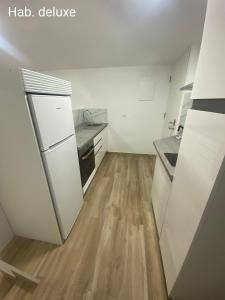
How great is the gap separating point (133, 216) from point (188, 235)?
113cm

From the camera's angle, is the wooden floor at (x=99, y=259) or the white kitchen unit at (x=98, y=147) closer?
the wooden floor at (x=99, y=259)

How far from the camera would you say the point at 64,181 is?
53.1 inches

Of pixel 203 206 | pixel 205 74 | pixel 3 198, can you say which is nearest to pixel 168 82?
pixel 205 74

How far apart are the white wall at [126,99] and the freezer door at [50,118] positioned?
7.22ft

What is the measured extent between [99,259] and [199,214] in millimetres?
1143

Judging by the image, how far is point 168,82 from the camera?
3.04 metres

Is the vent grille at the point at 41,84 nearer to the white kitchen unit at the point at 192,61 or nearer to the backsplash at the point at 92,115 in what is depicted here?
the white kitchen unit at the point at 192,61

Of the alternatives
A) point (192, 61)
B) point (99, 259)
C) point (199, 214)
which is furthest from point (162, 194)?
point (192, 61)

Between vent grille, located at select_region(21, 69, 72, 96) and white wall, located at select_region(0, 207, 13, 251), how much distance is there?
4.20 feet

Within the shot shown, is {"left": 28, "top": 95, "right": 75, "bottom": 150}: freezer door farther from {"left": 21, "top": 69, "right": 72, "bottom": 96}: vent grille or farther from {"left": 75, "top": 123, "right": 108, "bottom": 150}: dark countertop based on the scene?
{"left": 75, "top": 123, "right": 108, "bottom": 150}: dark countertop

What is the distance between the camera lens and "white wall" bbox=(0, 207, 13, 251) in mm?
1348

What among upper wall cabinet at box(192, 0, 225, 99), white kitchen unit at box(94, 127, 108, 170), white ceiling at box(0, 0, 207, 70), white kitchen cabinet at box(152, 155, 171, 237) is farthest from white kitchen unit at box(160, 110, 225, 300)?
white kitchen unit at box(94, 127, 108, 170)

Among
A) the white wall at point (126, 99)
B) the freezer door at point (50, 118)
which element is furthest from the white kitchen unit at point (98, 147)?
the freezer door at point (50, 118)

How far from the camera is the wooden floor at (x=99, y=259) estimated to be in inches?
42.2
